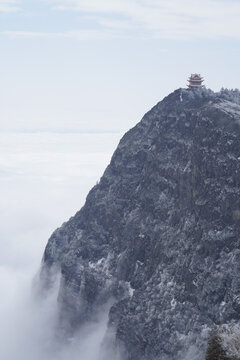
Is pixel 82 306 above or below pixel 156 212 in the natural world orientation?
below

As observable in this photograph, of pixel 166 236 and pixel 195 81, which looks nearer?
pixel 166 236

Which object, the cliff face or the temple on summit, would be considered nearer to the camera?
the cliff face

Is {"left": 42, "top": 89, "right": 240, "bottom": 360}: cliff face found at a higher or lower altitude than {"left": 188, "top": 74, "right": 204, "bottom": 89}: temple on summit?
lower

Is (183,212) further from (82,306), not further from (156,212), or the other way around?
(82,306)

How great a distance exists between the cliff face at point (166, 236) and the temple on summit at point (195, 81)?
3680mm

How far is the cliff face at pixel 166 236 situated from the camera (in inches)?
5330

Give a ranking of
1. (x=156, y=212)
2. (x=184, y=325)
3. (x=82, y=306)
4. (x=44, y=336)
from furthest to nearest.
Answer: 1. (x=44, y=336)
2. (x=82, y=306)
3. (x=156, y=212)
4. (x=184, y=325)

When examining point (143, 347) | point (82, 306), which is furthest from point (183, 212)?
point (82, 306)

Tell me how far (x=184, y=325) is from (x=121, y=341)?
20.8m

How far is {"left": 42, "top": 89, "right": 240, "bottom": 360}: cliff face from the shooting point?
135375mm

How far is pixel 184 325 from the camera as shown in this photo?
13575 cm

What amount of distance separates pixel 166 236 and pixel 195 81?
5367 cm

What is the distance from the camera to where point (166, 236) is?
506 ft

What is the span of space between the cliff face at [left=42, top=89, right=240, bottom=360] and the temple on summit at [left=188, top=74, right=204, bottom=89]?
3680 millimetres
